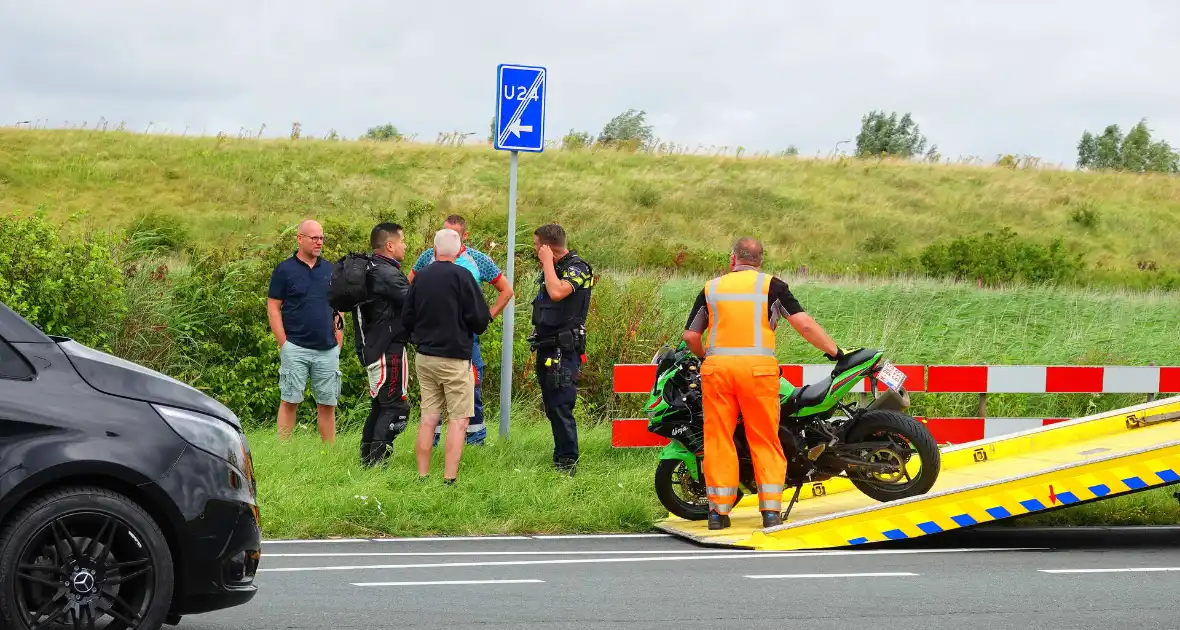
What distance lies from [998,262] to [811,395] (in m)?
26.8

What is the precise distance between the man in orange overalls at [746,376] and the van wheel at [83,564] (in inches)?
183

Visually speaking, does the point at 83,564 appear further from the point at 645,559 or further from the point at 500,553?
the point at 645,559

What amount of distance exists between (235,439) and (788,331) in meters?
12.7

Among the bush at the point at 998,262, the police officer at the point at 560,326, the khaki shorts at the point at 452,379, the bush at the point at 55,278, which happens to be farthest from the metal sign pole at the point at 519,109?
the bush at the point at 998,262

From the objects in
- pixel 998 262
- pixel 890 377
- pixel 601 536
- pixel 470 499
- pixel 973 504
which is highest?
pixel 998 262

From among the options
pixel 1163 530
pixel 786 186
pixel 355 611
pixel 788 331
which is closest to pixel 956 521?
pixel 1163 530

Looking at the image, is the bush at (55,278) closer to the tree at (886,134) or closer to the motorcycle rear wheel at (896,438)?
the motorcycle rear wheel at (896,438)

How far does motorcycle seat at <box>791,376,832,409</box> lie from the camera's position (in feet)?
30.7

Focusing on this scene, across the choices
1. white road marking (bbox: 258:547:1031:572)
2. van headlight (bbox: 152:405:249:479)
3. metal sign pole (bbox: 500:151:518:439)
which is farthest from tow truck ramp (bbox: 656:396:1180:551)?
van headlight (bbox: 152:405:249:479)

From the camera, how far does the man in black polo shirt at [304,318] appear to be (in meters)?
11.5

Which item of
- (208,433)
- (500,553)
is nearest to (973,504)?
(500,553)

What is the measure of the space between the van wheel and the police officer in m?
5.93

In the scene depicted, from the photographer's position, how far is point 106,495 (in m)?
5.00

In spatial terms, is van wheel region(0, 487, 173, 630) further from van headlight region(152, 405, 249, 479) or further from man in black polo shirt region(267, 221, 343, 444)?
man in black polo shirt region(267, 221, 343, 444)
